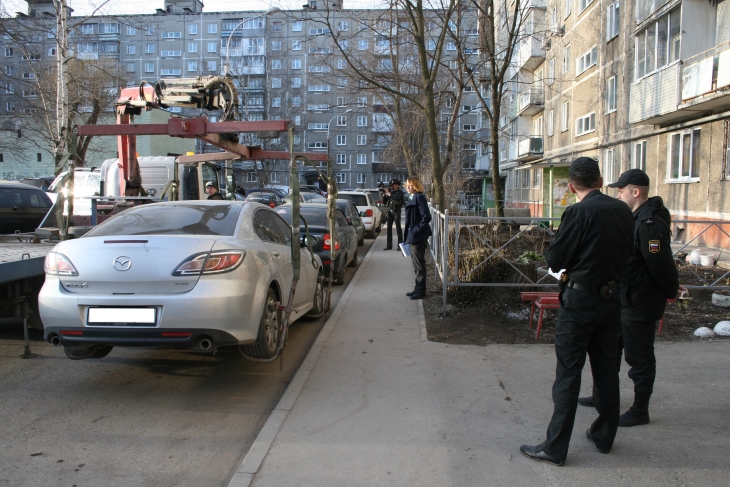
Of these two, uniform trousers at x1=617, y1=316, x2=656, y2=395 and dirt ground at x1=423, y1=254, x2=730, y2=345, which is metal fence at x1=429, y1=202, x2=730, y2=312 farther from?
uniform trousers at x1=617, y1=316, x2=656, y2=395

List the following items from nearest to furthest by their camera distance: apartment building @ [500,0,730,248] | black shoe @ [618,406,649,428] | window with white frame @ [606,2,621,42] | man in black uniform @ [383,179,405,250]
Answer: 1. black shoe @ [618,406,649,428]
2. apartment building @ [500,0,730,248]
3. man in black uniform @ [383,179,405,250]
4. window with white frame @ [606,2,621,42]

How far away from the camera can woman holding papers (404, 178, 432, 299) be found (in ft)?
28.4

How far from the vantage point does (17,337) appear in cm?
665

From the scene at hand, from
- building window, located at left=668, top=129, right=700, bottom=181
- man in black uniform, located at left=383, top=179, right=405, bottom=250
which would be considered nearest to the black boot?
man in black uniform, located at left=383, top=179, right=405, bottom=250

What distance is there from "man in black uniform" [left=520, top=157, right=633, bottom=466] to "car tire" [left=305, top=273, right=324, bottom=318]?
13.6ft

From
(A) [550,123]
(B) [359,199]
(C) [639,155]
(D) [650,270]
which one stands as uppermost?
(A) [550,123]

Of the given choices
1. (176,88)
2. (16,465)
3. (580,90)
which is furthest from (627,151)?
(16,465)

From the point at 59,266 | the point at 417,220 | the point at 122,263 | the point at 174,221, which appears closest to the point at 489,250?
the point at 417,220

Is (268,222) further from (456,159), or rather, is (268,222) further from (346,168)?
(346,168)

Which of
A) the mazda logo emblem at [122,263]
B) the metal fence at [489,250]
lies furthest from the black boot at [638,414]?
the mazda logo emblem at [122,263]

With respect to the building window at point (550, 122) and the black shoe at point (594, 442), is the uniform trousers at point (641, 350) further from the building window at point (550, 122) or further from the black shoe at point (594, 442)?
the building window at point (550, 122)

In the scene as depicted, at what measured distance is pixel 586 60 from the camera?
82.4ft

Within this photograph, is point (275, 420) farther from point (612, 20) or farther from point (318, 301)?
point (612, 20)

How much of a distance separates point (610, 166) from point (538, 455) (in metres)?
21.4
